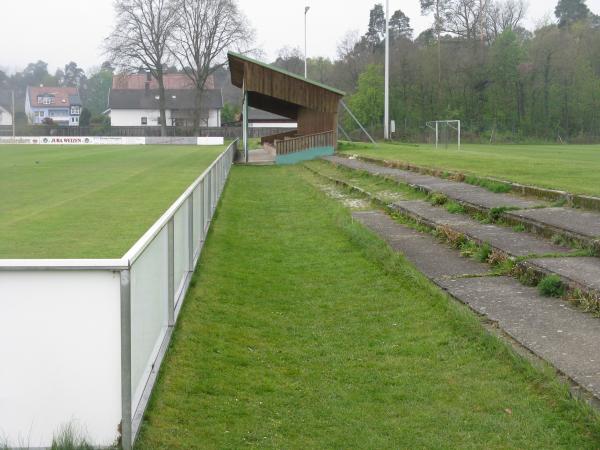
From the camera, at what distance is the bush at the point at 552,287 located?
7438 millimetres

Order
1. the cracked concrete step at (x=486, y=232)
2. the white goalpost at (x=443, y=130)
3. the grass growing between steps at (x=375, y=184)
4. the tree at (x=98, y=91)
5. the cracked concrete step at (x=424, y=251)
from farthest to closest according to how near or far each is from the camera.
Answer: the tree at (x=98, y=91), the white goalpost at (x=443, y=130), the grass growing between steps at (x=375, y=184), the cracked concrete step at (x=486, y=232), the cracked concrete step at (x=424, y=251)

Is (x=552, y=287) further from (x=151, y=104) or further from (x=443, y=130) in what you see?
(x=151, y=104)

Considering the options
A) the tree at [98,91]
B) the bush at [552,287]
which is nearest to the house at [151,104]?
the tree at [98,91]

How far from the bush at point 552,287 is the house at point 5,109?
112 m

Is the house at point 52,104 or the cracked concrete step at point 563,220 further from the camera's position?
the house at point 52,104

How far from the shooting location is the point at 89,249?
11.0m

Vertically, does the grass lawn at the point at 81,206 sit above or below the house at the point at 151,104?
below

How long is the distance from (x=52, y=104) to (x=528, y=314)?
143 metres

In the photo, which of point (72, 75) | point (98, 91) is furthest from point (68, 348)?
point (72, 75)

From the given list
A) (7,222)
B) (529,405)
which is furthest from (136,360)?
(7,222)

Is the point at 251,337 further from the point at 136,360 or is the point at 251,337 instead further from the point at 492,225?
the point at 492,225

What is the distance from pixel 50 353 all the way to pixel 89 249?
22.5ft

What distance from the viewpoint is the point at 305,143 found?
123 feet

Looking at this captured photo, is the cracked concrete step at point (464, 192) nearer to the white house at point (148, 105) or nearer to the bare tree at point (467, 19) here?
the bare tree at point (467, 19)
